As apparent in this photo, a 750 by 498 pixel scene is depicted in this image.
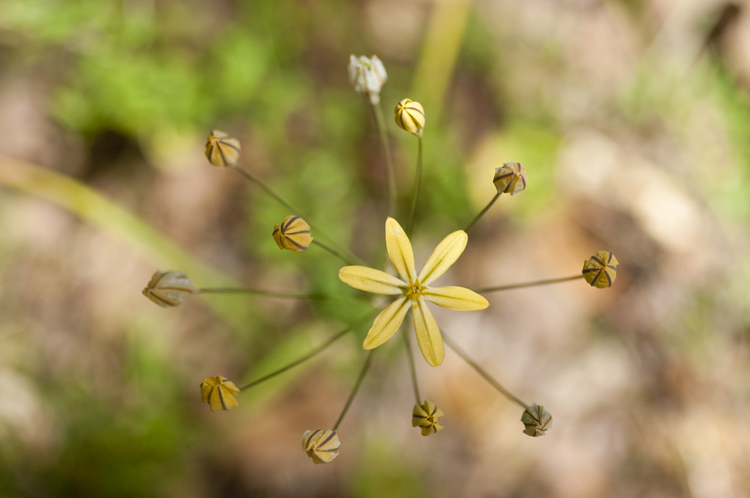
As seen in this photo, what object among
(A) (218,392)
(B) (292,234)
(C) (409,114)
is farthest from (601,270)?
(A) (218,392)

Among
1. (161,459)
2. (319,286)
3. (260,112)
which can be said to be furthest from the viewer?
(260,112)

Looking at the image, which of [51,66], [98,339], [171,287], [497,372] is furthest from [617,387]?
[51,66]

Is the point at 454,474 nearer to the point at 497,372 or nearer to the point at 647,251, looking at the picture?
the point at 497,372

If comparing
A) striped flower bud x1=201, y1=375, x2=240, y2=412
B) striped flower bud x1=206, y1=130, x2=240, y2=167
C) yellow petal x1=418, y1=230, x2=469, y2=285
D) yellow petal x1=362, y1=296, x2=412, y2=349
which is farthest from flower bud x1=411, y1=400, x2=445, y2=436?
striped flower bud x1=206, y1=130, x2=240, y2=167

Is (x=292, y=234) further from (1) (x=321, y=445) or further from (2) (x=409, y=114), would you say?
(1) (x=321, y=445)

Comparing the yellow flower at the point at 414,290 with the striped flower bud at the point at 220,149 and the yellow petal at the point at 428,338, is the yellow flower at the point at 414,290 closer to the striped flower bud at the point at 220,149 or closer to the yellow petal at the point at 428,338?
the yellow petal at the point at 428,338

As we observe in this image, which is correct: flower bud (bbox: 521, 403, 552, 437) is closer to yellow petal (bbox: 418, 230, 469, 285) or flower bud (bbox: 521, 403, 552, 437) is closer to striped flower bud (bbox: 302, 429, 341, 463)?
yellow petal (bbox: 418, 230, 469, 285)
